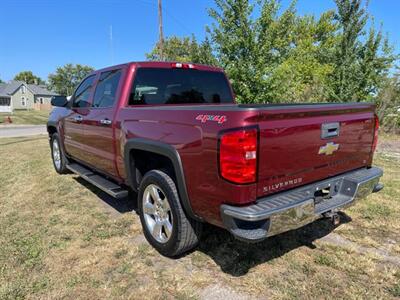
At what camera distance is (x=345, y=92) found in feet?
39.9

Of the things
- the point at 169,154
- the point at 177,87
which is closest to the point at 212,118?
the point at 169,154

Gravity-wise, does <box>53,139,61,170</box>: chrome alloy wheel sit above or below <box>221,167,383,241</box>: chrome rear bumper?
below

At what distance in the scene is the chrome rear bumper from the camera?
2.34m

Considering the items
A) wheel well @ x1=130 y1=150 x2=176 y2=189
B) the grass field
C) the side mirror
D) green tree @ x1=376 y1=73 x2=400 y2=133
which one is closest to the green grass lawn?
the side mirror

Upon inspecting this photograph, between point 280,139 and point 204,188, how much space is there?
2.34ft

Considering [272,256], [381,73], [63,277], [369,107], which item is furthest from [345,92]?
[63,277]

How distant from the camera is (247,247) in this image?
343cm

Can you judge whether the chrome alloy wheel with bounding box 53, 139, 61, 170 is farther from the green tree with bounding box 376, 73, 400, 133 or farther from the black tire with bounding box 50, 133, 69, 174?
the green tree with bounding box 376, 73, 400, 133

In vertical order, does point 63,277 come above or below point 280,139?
below

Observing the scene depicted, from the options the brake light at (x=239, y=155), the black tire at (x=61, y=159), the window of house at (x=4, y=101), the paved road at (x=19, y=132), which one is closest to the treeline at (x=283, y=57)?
the black tire at (x=61, y=159)

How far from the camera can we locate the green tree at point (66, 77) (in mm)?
86438

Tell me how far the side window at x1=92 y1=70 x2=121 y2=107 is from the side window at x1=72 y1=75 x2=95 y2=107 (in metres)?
0.36

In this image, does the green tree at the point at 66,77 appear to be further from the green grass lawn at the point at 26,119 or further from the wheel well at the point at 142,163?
the wheel well at the point at 142,163

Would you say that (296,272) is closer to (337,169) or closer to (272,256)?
(272,256)
